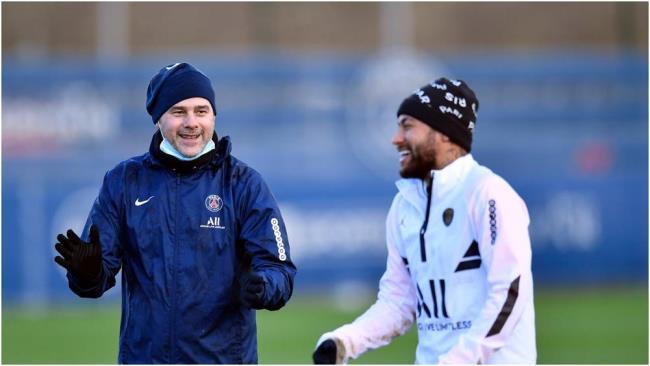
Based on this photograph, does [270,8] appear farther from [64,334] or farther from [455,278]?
[455,278]

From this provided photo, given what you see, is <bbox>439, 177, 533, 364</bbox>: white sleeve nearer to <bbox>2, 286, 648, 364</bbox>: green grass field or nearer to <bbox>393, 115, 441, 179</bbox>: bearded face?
<bbox>393, 115, 441, 179</bbox>: bearded face

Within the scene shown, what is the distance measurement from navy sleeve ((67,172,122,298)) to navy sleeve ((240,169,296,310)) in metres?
0.48

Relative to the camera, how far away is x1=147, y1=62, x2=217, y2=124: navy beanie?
5.30m

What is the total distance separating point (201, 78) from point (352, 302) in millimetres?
14143

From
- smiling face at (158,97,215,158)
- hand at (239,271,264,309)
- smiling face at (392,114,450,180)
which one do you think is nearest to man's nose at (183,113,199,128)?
smiling face at (158,97,215,158)

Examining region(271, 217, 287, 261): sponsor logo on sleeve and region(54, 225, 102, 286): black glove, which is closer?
region(54, 225, 102, 286): black glove

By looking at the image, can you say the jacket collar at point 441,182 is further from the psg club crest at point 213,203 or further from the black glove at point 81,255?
the black glove at point 81,255

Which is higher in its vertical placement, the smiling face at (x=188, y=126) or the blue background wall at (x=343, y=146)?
the smiling face at (x=188, y=126)

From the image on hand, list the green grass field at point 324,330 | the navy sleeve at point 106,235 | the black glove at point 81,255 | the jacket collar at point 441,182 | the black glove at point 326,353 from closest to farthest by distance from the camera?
the black glove at point 81,255 → the navy sleeve at point 106,235 → the black glove at point 326,353 → the jacket collar at point 441,182 → the green grass field at point 324,330

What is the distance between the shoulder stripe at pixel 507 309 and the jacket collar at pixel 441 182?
628 millimetres

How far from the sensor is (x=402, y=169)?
19.7ft

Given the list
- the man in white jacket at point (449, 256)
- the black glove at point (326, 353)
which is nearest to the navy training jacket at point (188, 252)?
the black glove at point (326, 353)

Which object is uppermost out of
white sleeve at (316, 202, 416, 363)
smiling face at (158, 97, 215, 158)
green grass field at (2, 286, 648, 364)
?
smiling face at (158, 97, 215, 158)

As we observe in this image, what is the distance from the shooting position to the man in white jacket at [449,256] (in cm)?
541
